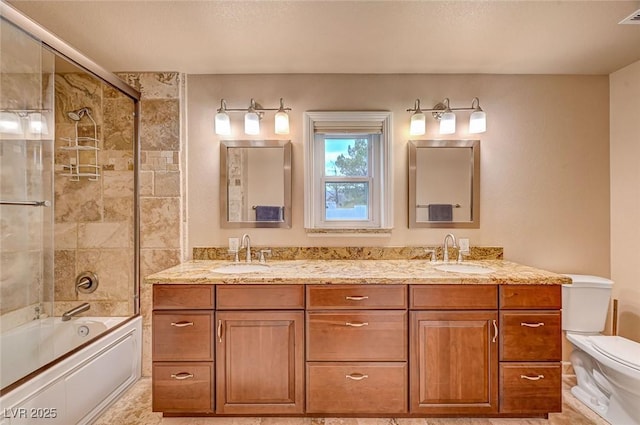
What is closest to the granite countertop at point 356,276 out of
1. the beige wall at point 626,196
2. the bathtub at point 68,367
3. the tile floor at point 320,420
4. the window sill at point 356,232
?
the window sill at point 356,232

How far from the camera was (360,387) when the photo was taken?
1.88 meters

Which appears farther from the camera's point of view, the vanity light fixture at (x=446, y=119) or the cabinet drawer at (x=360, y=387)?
the vanity light fixture at (x=446, y=119)

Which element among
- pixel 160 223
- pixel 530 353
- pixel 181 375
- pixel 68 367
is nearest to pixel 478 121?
pixel 530 353

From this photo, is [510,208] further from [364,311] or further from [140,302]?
[140,302]

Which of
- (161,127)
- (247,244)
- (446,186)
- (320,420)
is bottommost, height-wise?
(320,420)

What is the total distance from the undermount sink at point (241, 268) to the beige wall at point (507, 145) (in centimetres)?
25

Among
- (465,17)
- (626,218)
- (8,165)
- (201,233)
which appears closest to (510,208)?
(626,218)

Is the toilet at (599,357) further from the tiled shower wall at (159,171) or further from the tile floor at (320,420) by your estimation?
the tiled shower wall at (159,171)

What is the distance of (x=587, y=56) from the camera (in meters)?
2.20

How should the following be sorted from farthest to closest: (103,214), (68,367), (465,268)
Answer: (103,214) < (465,268) < (68,367)

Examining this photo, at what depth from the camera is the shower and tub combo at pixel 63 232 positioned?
5.56 ft

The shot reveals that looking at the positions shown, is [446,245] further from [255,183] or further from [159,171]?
[159,171]

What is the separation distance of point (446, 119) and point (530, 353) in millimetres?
1622

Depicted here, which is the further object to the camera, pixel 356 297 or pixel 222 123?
pixel 222 123
